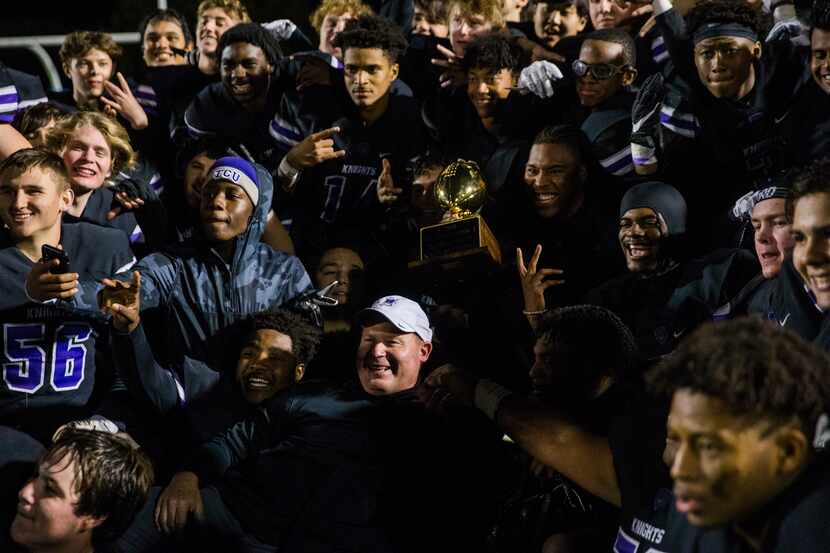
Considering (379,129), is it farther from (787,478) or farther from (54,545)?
(787,478)

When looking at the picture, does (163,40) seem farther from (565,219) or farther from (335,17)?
(565,219)

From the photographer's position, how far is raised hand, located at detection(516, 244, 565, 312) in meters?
4.71

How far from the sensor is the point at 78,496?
12.8 feet

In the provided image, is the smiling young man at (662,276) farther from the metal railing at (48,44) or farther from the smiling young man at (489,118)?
the metal railing at (48,44)

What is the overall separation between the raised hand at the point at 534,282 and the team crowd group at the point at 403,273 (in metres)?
0.03

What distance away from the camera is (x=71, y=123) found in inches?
212

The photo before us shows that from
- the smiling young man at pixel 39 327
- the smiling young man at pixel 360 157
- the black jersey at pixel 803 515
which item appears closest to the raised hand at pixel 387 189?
the smiling young man at pixel 360 157

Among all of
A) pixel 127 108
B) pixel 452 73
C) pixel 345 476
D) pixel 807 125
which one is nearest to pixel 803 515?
pixel 345 476

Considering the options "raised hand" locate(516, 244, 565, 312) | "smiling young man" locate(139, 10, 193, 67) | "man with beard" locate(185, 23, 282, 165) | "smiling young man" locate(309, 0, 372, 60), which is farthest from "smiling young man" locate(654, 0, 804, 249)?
"smiling young man" locate(139, 10, 193, 67)

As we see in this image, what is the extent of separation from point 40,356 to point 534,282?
6.12 feet

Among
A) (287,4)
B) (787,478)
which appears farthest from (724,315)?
(287,4)

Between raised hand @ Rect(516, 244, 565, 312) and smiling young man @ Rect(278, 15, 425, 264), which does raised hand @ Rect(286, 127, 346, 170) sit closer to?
smiling young man @ Rect(278, 15, 425, 264)

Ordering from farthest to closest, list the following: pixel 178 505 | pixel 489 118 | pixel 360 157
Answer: pixel 360 157 → pixel 489 118 → pixel 178 505

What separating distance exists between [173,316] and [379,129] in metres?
1.52
